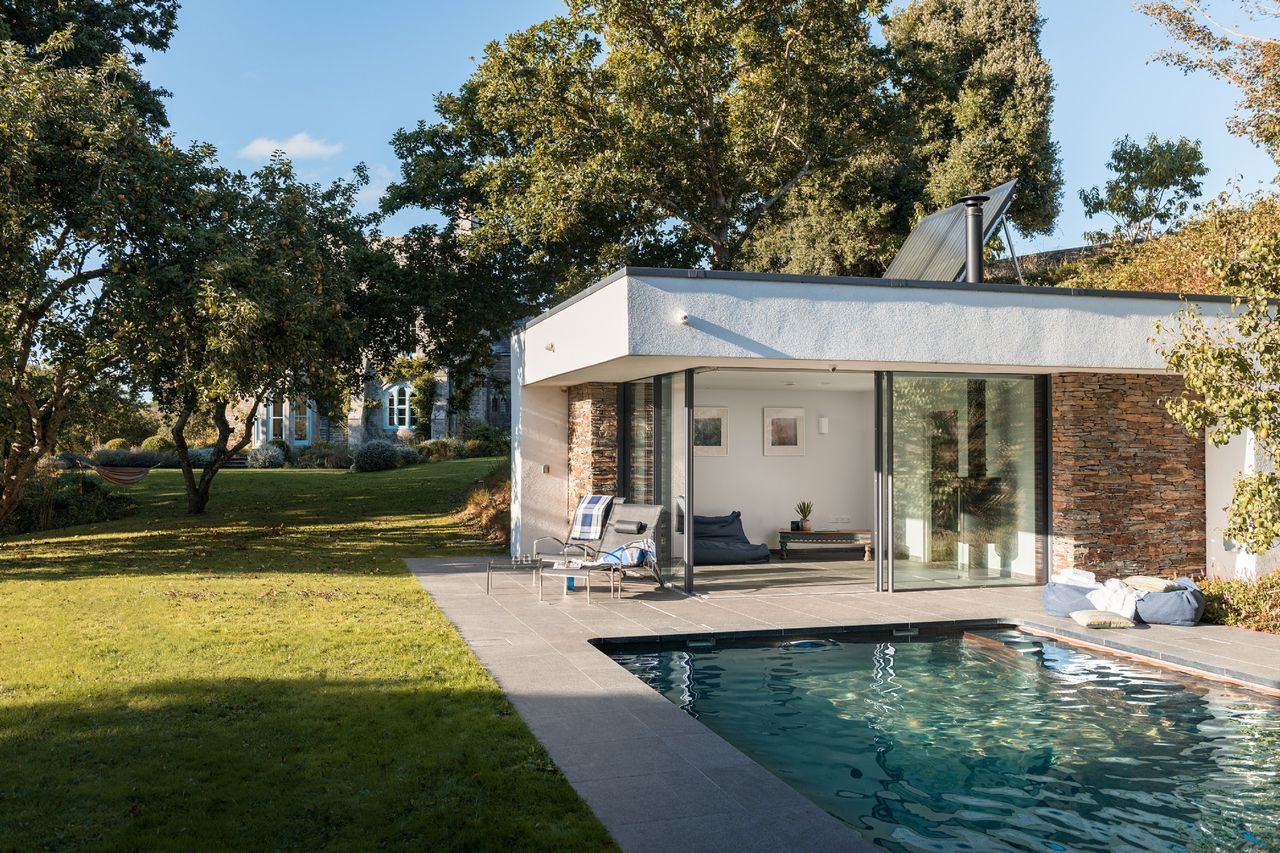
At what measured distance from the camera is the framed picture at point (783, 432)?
14.9 meters

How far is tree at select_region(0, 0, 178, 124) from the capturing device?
15539 millimetres

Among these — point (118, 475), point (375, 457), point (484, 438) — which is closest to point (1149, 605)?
point (118, 475)

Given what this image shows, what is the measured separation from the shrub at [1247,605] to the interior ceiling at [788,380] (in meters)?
4.13

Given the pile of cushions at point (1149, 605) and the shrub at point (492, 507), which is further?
the shrub at point (492, 507)

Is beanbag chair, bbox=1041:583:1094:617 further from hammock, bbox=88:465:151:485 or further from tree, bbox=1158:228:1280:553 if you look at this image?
hammock, bbox=88:465:151:485

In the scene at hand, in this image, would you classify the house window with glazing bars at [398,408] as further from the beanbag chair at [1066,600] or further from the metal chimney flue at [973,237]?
the beanbag chair at [1066,600]

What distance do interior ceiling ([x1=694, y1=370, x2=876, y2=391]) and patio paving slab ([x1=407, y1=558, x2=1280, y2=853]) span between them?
2651 mm

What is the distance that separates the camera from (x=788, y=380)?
13.1 metres

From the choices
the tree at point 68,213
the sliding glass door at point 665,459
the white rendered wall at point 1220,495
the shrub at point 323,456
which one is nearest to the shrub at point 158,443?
the shrub at point 323,456

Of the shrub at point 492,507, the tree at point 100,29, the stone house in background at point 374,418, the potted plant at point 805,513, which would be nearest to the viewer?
the potted plant at point 805,513

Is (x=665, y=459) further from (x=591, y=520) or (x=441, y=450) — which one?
(x=441, y=450)

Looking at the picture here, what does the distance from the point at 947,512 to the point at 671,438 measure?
3.09 m

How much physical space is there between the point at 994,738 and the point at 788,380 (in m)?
7.62

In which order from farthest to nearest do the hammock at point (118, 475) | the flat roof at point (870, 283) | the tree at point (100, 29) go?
1. the hammock at point (118, 475)
2. the tree at point (100, 29)
3. the flat roof at point (870, 283)
